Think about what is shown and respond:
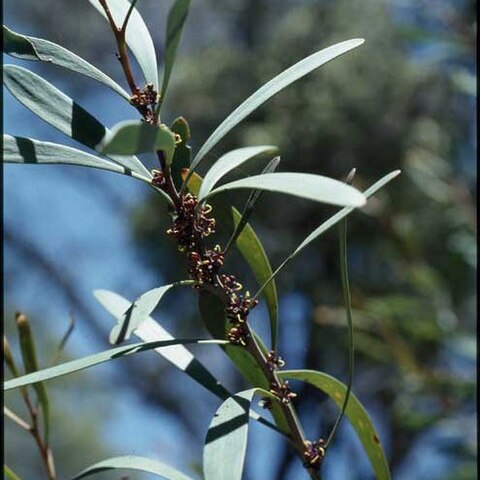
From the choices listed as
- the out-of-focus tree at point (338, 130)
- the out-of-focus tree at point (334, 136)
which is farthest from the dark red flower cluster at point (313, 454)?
the out-of-focus tree at point (338, 130)

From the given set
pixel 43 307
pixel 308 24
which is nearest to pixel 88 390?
pixel 43 307

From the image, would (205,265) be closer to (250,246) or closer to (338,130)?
(250,246)

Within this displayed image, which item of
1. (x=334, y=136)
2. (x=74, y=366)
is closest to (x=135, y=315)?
(x=74, y=366)

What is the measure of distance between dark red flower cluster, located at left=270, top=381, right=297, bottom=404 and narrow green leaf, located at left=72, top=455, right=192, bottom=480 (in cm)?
4

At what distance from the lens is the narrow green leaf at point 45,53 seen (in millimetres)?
249

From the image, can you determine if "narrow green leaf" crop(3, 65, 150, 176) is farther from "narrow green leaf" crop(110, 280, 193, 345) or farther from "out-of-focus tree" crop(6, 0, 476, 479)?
"out-of-focus tree" crop(6, 0, 476, 479)

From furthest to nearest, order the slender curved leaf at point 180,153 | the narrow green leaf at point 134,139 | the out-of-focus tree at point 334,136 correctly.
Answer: the out-of-focus tree at point 334,136 < the slender curved leaf at point 180,153 < the narrow green leaf at point 134,139

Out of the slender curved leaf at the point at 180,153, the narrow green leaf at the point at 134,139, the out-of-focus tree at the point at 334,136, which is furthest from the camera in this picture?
the out-of-focus tree at the point at 334,136

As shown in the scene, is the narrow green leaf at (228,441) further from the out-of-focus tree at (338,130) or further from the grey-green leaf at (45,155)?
the out-of-focus tree at (338,130)

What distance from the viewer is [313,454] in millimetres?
276

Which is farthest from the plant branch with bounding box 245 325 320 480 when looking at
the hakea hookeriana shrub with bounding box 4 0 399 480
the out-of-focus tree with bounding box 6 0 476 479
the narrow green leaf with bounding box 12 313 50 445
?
the out-of-focus tree with bounding box 6 0 476 479

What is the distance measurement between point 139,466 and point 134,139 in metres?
0.12

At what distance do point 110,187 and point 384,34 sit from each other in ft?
7.23

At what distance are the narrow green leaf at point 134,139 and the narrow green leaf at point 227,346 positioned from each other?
0.33 feet
